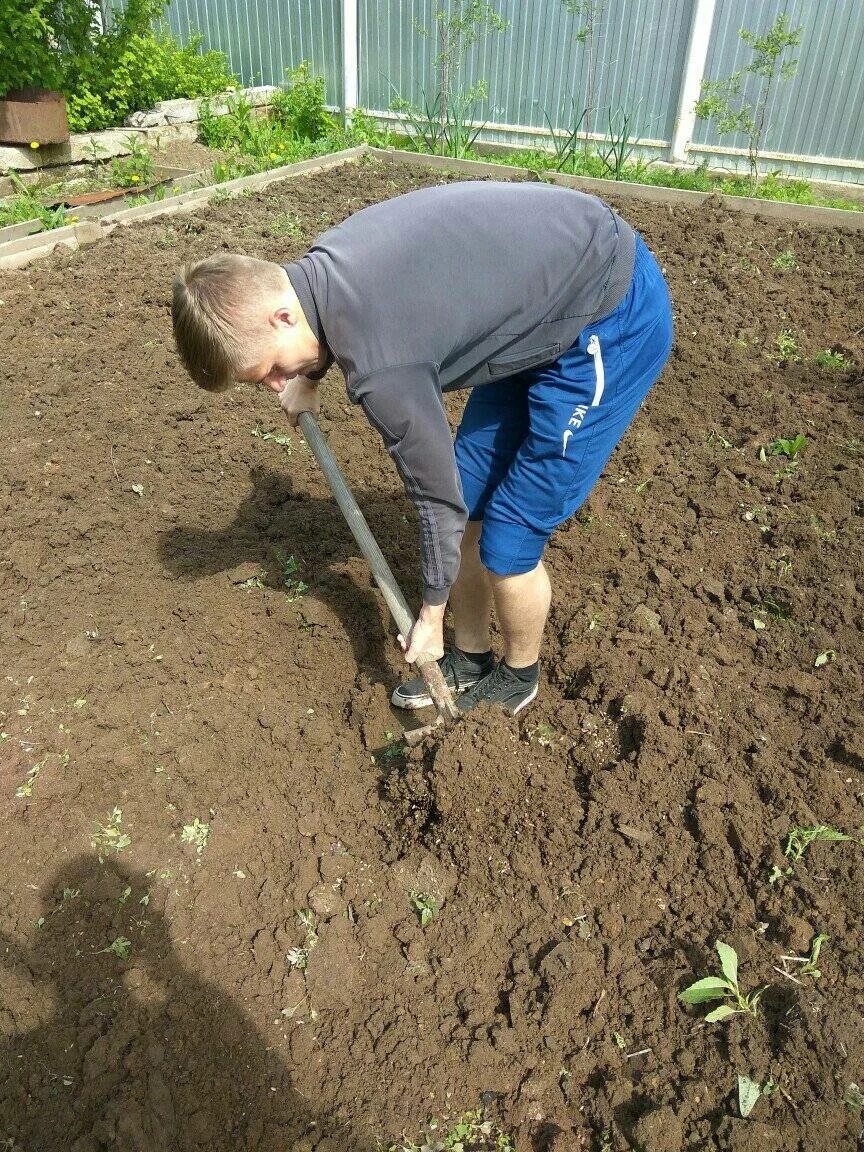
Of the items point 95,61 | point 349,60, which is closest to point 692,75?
point 349,60

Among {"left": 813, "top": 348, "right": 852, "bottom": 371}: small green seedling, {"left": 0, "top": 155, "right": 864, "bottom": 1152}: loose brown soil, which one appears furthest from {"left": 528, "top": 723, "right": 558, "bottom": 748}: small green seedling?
{"left": 813, "top": 348, "right": 852, "bottom": 371}: small green seedling

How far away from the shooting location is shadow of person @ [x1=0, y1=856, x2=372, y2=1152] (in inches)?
76.9

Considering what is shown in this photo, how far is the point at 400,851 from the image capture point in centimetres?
250

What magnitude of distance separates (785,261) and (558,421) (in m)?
4.16

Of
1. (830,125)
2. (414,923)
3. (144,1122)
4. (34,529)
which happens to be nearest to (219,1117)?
(144,1122)

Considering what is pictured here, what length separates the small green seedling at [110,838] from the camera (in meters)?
2.49

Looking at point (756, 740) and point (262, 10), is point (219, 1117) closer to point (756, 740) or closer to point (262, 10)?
point (756, 740)

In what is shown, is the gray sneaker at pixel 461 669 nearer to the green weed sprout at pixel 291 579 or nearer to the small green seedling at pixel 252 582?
the green weed sprout at pixel 291 579

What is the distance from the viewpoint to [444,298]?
77.0 inches

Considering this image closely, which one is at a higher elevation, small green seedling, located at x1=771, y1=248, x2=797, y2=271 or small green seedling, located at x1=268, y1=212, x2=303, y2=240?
small green seedling, located at x1=771, y1=248, x2=797, y2=271

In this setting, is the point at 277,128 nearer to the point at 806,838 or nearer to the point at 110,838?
the point at 110,838

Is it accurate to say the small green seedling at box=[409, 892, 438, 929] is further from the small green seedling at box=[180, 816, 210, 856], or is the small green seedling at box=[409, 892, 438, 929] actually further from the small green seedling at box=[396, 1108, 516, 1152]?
the small green seedling at box=[180, 816, 210, 856]

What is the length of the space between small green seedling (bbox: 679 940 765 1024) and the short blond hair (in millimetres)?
1795

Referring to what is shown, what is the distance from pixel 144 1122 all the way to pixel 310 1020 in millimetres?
424
